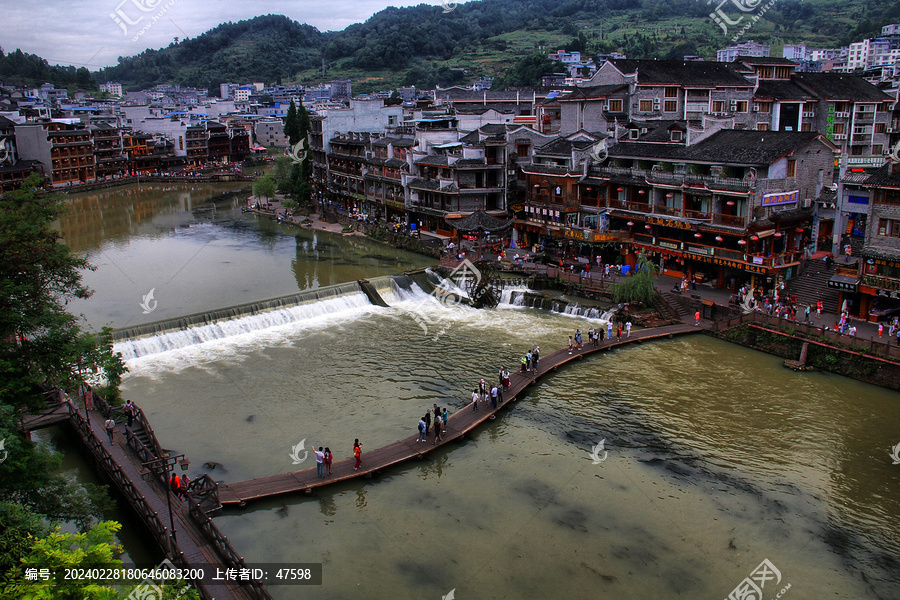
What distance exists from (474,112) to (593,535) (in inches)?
2390

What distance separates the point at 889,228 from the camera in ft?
127

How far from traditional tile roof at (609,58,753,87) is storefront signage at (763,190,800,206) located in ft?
68.6

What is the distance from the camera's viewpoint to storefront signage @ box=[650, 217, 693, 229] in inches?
1945

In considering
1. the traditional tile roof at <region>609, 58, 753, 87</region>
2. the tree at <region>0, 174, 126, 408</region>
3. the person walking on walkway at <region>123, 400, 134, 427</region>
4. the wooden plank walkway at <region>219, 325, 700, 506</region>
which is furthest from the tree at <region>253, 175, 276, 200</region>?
the tree at <region>0, 174, 126, 408</region>

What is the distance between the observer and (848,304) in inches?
1619

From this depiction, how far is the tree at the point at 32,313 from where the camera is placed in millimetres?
22250

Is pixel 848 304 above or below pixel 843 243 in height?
below

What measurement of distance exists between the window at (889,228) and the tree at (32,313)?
41.8 m

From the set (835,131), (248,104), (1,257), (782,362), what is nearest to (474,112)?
(835,131)

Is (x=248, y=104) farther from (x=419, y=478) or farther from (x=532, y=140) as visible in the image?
(x=419, y=478)

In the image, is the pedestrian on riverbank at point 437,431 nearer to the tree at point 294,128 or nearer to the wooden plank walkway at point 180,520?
the wooden plank walkway at point 180,520

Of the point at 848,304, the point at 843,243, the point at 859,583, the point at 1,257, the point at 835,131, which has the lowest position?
the point at 859,583

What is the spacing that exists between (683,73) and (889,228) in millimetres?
32935

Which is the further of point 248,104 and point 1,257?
point 248,104
